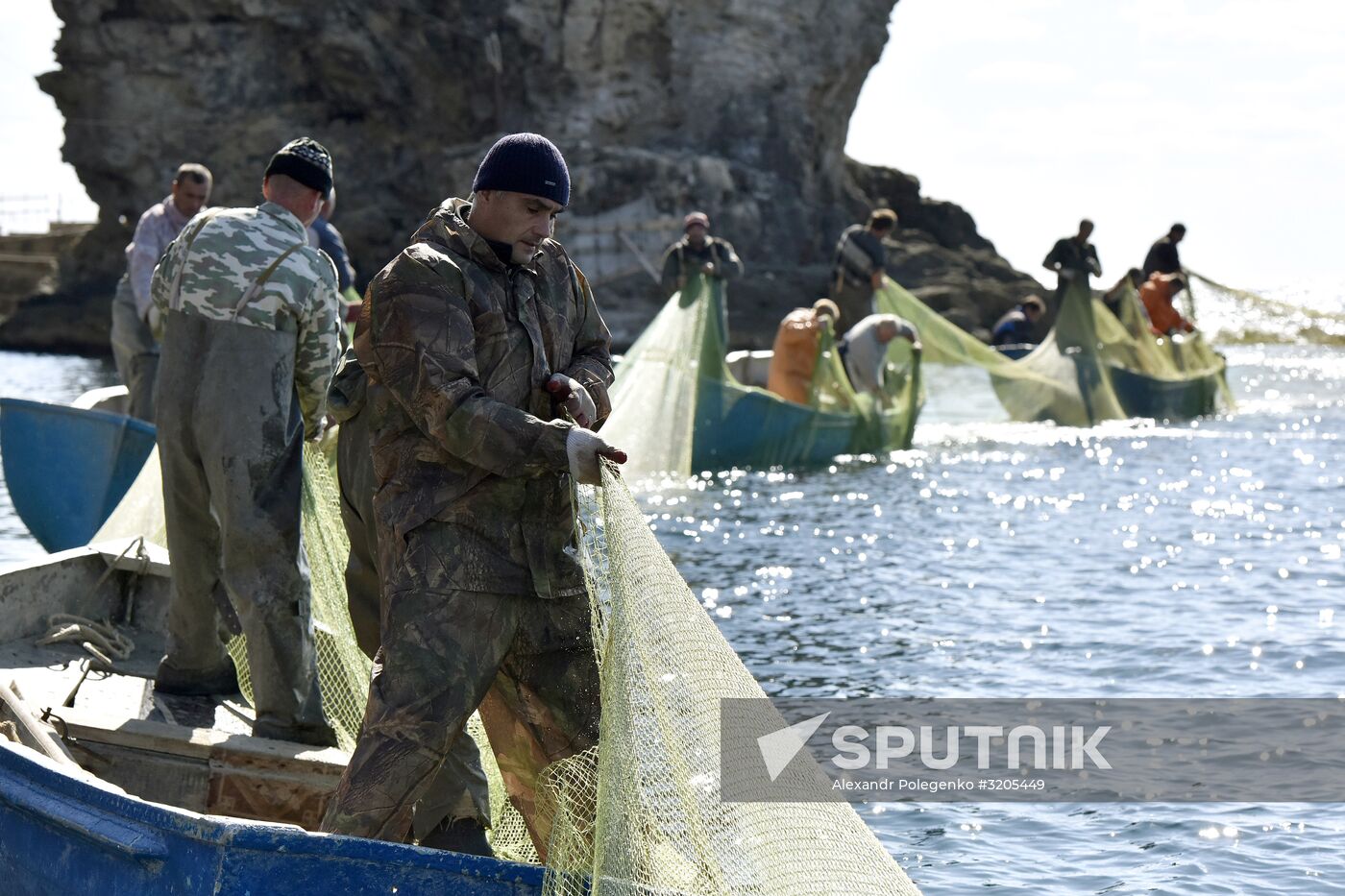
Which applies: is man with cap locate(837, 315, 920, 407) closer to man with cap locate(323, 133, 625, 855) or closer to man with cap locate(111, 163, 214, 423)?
man with cap locate(111, 163, 214, 423)

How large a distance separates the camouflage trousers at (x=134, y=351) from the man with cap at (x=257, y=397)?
5.19 m

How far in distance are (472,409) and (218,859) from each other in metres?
1.04

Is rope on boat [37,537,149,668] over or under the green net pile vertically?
under

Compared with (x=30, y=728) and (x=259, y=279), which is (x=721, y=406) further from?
(x=30, y=728)

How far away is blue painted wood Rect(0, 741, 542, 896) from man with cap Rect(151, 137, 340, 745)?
3.75ft

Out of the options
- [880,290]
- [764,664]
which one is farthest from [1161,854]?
[880,290]

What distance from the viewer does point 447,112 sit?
4338 centimetres

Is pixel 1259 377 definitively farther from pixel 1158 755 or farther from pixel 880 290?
pixel 1158 755

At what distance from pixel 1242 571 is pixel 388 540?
911 cm

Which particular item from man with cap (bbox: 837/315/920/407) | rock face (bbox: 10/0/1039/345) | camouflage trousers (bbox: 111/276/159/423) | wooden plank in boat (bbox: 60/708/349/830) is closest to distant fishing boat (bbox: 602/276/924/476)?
man with cap (bbox: 837/315/920/407)

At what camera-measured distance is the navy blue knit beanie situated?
12.6 ft

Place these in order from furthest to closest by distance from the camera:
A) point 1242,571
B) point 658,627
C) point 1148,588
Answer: point 1242,571
point 1148,588
point 658,627

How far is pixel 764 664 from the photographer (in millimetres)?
8805

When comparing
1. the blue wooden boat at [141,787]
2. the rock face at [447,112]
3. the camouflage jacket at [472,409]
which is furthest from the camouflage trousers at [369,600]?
the rock face at [447,112]
